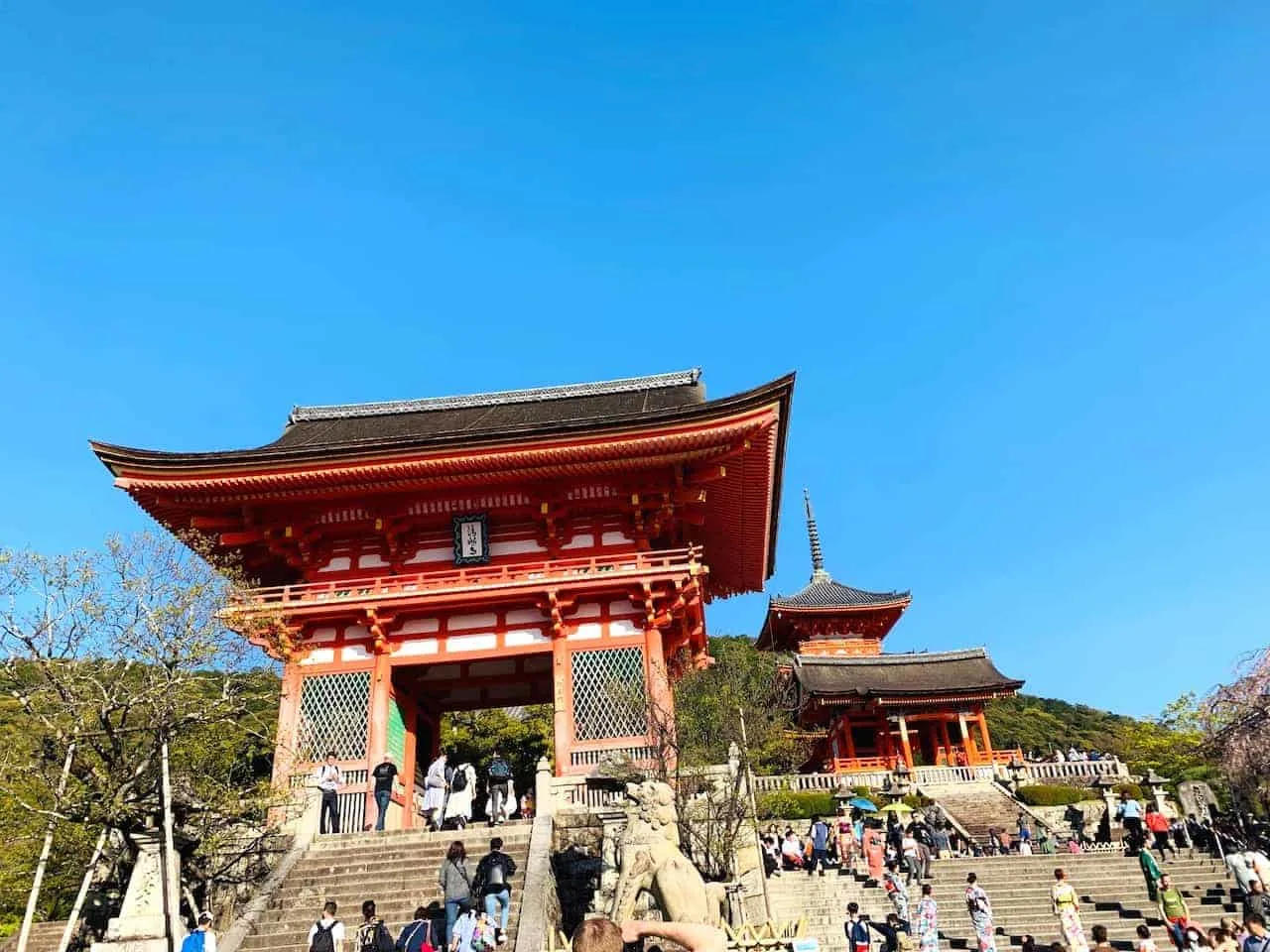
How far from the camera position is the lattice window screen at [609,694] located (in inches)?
647

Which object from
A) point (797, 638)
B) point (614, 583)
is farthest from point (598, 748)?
point (797, 638)

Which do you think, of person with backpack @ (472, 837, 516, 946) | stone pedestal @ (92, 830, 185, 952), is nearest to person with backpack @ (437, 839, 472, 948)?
person with backpack @ (472, 837, 516, 946)

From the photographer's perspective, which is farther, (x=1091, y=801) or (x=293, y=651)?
(x=1091, y=801)

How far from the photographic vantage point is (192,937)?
8844mm

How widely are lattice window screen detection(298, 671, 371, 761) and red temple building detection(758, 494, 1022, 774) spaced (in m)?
19.6

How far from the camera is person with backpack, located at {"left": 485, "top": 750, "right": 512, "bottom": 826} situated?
48.9 ft

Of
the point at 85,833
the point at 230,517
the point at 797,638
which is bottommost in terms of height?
the point at 85,833

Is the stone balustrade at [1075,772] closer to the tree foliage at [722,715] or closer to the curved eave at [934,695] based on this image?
the curved eave at [934,695]

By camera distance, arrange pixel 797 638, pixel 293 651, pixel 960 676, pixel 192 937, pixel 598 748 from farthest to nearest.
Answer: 1. pixel 797 638
2. pixel 960 676
3. pixel 293 651
4. pixel 598 748
5. pixel 192 937

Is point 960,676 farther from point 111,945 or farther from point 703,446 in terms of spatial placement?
point 111,945

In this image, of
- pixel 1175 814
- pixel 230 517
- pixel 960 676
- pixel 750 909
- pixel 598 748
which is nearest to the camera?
pixel 750 909

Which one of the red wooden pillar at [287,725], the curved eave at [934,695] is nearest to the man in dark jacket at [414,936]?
the red wooden pillar at [287,725]

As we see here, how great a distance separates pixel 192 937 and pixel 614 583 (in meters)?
9.61

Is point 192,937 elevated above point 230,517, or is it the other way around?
point 230,517
